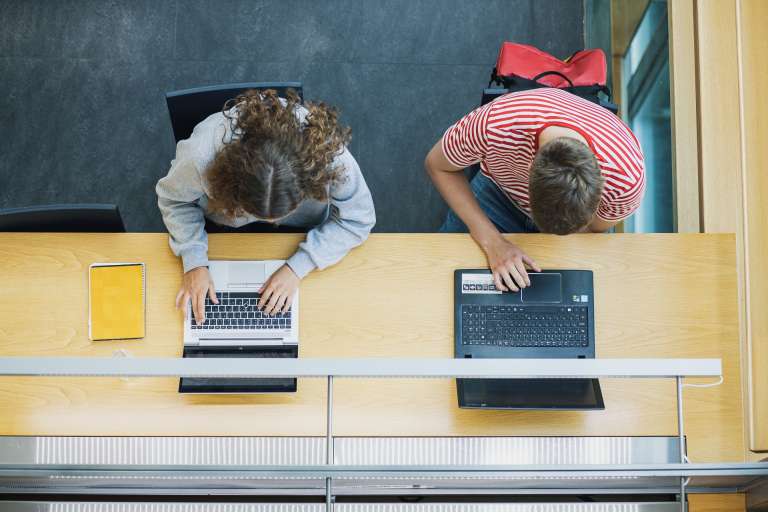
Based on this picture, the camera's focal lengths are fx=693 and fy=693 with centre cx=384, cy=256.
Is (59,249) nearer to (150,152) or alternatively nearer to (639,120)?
(150,152)

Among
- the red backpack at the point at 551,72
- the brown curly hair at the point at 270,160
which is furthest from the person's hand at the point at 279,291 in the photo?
the red backpack at the point at 551,72

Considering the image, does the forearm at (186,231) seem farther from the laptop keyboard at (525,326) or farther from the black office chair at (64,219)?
the laptop keyboard at (525,326)

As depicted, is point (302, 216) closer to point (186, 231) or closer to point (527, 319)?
point (186, 231)

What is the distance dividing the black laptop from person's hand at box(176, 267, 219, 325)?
0.62 meters

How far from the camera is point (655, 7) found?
2248 millimetres

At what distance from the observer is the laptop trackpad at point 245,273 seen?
1.74 meters

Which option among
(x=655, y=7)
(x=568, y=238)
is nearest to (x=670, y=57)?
(x=655, y=7)

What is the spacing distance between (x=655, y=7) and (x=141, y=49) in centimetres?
190

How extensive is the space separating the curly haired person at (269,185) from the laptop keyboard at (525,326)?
36 cm

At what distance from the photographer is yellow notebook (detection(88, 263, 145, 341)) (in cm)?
174

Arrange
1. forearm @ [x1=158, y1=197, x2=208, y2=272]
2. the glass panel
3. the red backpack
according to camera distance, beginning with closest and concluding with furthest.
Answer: forearm @ [x1=158, y1=197, x2=208, y2=272] < the red backpack < the glass panel

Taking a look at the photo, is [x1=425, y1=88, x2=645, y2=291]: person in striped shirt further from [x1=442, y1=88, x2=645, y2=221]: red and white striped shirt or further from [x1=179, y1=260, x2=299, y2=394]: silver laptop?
[x1=179, y1=260, x2=299, y2=394]: silver laptop

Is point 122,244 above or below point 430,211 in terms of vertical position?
below

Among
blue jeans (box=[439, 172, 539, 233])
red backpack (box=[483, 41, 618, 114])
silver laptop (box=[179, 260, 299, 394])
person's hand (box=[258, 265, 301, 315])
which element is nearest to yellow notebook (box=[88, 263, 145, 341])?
silver laptop (box=[179, 260, 299, 394])
